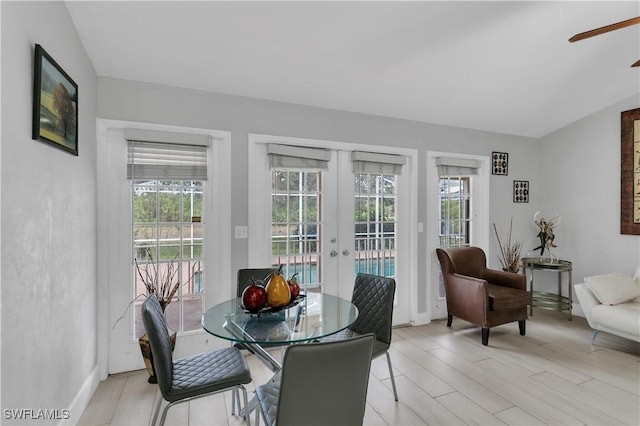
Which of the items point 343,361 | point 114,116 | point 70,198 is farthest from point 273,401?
point 114,116

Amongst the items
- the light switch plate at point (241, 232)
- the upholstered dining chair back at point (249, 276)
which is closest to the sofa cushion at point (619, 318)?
the upholstered dining chair back at point (249, 276)

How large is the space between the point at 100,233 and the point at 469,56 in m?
3.27

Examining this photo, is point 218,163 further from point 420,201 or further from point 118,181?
point 420,201

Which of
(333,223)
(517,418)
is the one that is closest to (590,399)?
(517,418)

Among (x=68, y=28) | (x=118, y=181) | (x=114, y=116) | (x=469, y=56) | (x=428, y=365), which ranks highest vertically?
(x=469, y=56)

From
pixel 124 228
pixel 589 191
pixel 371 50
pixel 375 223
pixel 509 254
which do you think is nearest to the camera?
pixel 371 50

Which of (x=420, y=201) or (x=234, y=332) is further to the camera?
(x=420, y=201)

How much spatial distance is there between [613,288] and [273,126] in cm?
360

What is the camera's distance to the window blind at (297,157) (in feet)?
10.2

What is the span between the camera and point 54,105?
1.71m

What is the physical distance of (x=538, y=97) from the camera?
3588mm

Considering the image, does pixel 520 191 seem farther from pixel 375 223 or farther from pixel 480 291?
pixel 375 223

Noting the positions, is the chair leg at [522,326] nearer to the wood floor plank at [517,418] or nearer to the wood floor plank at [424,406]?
the wood floor plank at [517,418]

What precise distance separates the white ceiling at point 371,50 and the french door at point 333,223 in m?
0.67
